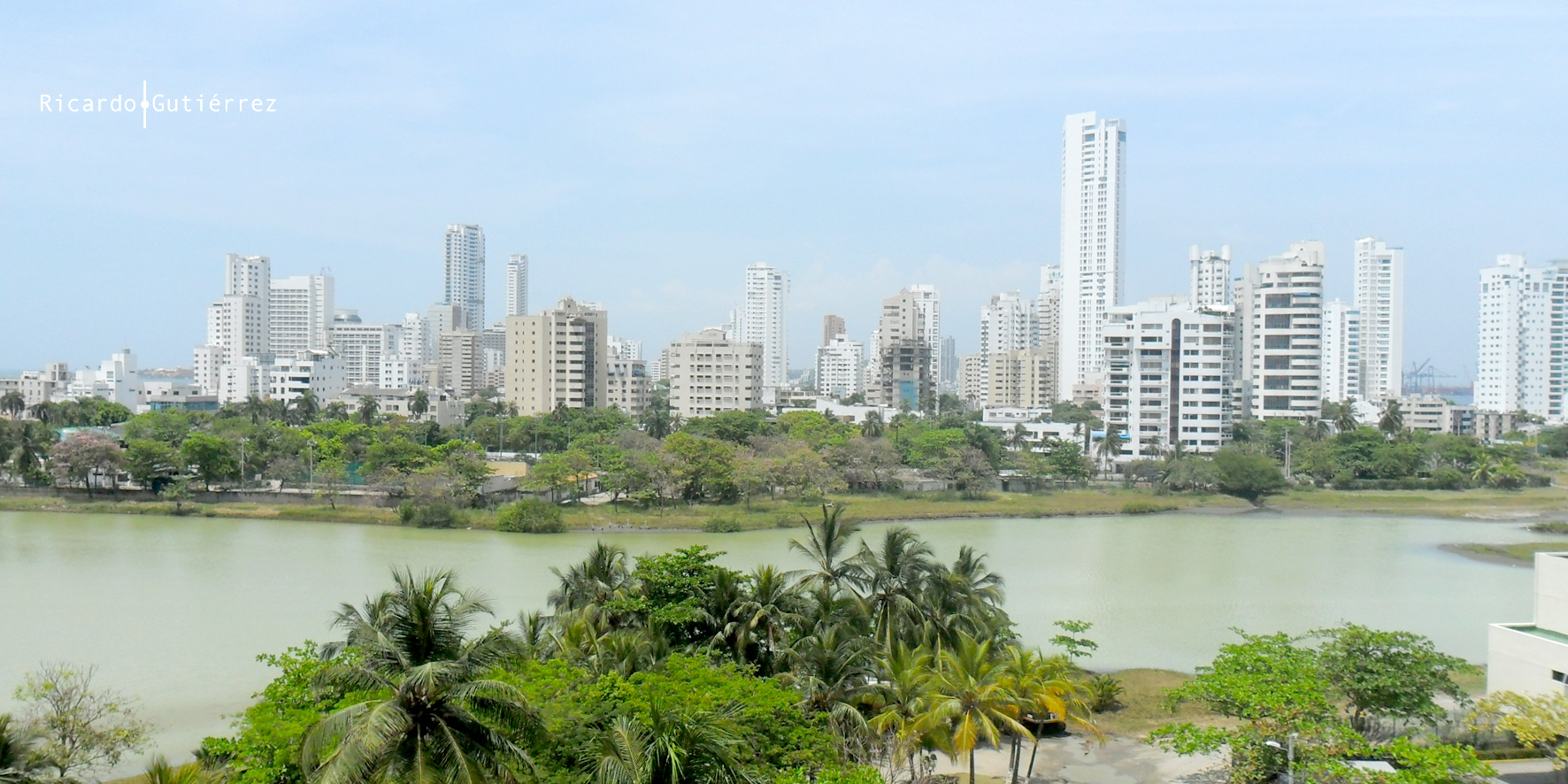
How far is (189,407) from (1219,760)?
4327cm

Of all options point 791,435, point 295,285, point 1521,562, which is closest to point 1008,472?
point 791,435

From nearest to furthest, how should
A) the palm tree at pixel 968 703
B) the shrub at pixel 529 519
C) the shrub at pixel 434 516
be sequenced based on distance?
the palm tree at pixel 968 703, the shrub at pixel 529 519, the shrub at pixel 434 516

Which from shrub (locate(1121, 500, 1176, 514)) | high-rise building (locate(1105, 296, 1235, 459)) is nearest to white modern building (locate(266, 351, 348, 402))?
high-rise building (locate(1105, 296, 1235, 459))

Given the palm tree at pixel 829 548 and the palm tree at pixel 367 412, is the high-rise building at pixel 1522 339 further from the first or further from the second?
the palm tree at pixel 829 548

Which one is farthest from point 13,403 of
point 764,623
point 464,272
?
point 464,272

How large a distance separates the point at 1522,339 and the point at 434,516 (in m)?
48.1

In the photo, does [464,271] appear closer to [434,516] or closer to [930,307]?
[930,307]

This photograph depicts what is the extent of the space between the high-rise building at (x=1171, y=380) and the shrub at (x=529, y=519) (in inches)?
680

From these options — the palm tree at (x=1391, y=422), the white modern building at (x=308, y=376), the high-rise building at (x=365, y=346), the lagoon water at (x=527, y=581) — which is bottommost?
the lagoon water at (x=527, y=581)

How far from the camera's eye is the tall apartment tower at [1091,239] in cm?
5372

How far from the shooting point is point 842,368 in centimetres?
7506

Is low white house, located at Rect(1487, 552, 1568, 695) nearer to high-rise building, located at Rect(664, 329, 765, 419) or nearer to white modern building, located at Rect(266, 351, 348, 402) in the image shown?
high-rise building, located at Rect(664, 329, 765, 419)

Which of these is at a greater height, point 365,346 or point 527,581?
point 365,346

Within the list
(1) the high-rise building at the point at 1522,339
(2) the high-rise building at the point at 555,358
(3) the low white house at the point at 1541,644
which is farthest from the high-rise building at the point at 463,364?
(3) the low white house at the point at 1541,644
